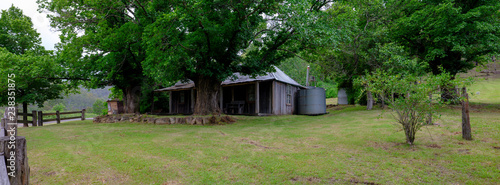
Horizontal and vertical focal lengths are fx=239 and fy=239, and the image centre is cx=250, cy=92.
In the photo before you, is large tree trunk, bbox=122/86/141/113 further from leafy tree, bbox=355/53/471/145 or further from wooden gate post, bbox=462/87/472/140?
wooden gate post, bbox=462/87/472/140

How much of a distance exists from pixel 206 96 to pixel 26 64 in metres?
11.1

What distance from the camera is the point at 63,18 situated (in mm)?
13133

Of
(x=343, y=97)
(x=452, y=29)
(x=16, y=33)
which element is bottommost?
(x=343, y=97)

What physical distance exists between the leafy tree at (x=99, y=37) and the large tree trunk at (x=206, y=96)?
12.0 ft

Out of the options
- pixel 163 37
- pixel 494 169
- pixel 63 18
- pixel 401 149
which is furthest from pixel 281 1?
pixel 63 18

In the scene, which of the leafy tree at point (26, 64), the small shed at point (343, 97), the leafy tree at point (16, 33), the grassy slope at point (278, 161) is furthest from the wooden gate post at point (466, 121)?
the leafy tree at point (16, 33)

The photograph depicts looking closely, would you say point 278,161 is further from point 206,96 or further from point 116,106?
point 116,106

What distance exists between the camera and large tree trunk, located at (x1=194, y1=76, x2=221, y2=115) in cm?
1277

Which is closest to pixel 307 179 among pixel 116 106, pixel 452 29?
pixel 452 29

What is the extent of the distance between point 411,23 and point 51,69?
850 inches

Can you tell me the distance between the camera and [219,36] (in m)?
11.2

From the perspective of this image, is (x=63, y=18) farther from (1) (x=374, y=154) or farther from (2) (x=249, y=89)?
(1) (x=374, y=154)

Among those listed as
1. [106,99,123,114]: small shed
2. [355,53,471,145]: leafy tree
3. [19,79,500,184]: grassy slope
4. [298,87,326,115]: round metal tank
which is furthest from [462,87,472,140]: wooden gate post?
[106,99,123,114]: small shed

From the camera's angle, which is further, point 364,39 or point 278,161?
point 364,39
